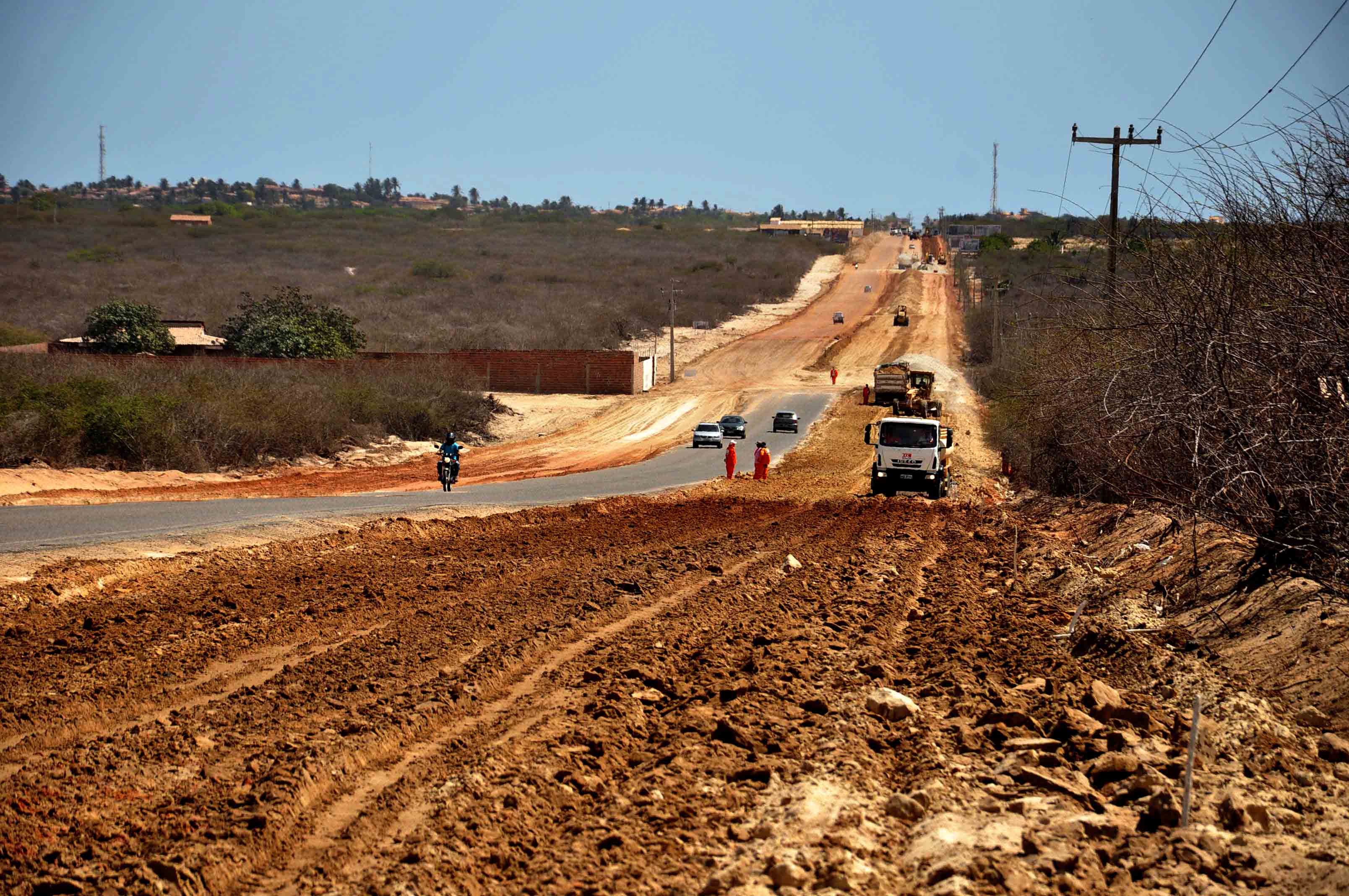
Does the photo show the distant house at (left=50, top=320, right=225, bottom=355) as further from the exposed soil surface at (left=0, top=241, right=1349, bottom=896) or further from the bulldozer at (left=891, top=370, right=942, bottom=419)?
the exposed soil surface at (left=0, top=241, right=1349, bottom=896)

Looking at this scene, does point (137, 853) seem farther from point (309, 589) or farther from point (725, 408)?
point (725, 408)

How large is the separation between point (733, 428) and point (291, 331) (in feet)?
75.0

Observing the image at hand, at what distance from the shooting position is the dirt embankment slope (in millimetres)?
6504

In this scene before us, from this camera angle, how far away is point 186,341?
197 feet

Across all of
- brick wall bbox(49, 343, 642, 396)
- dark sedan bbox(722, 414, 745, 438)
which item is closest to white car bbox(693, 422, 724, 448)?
dark sedan bbox(722, 414, 745, 438)

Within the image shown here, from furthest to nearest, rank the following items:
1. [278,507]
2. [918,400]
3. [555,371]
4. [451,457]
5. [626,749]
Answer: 1. [555,371]
2. [918,400]
3. [451,457]
4. [278,507]
5. [626,749]

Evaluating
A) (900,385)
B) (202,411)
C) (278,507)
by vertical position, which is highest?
(900,385)

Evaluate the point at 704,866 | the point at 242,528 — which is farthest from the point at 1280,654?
the point at 242,528

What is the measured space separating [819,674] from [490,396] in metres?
47.8

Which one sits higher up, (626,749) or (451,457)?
(451,457)

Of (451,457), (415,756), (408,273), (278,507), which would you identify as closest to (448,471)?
(451,457)

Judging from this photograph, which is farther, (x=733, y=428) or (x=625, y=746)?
(x=733, y=428)

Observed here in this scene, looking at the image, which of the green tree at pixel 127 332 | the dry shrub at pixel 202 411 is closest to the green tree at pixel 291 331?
the green tree at pixel 127 332

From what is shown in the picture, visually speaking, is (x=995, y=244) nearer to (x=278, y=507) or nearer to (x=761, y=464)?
(x=761, y=464)
